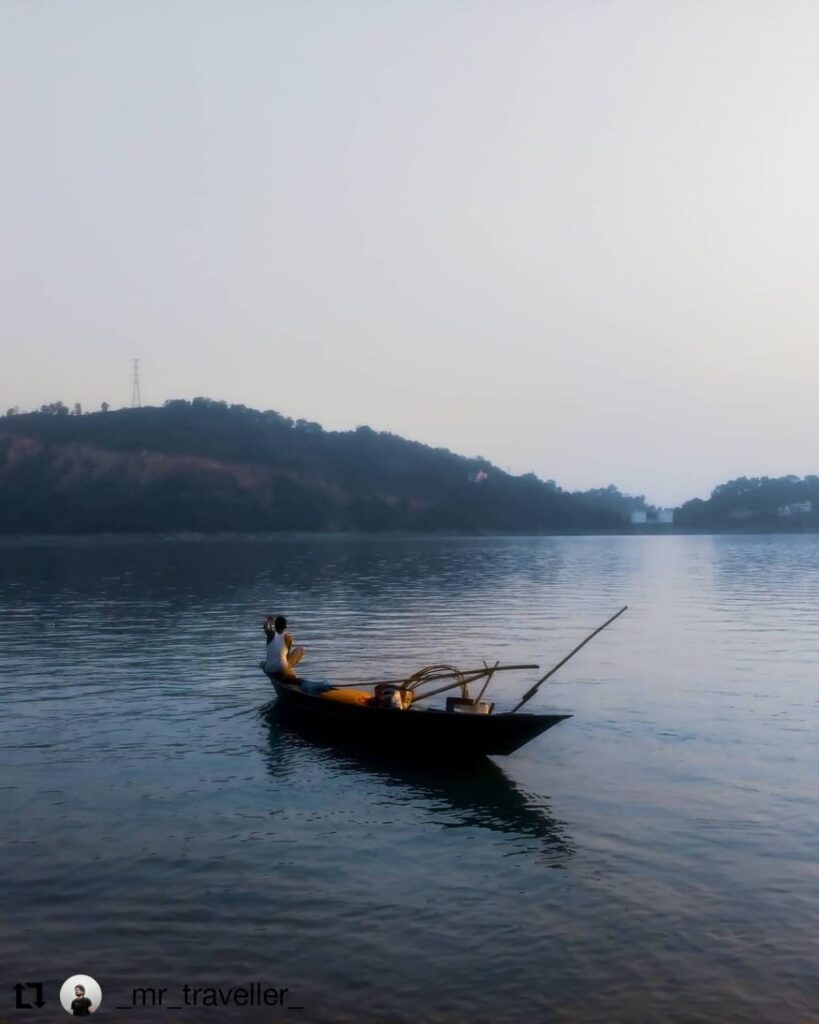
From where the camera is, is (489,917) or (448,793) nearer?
(489,917)

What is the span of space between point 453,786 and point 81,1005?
10.2 m

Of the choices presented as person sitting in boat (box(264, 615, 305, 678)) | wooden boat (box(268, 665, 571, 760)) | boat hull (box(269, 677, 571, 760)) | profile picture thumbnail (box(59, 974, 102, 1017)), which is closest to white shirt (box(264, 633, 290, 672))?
person sitting in boat (box(264, 615, 305, 678))

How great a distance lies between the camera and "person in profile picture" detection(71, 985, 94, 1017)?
37.2 feet

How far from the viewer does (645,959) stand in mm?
12523

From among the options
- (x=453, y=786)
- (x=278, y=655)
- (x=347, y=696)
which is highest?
(x=278, y=655)

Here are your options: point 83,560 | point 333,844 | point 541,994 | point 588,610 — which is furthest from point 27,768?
point 83,560

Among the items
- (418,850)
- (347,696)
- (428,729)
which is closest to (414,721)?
(428,729)

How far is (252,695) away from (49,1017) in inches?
782

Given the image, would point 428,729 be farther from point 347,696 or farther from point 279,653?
point 279,653

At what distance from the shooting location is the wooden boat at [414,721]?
20734 mm

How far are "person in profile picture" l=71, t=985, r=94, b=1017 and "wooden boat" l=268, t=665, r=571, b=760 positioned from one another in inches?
415

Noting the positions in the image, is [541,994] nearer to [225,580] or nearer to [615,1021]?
[615,1021]

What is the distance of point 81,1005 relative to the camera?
11422mm

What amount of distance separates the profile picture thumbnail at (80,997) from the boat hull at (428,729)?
10405mm
